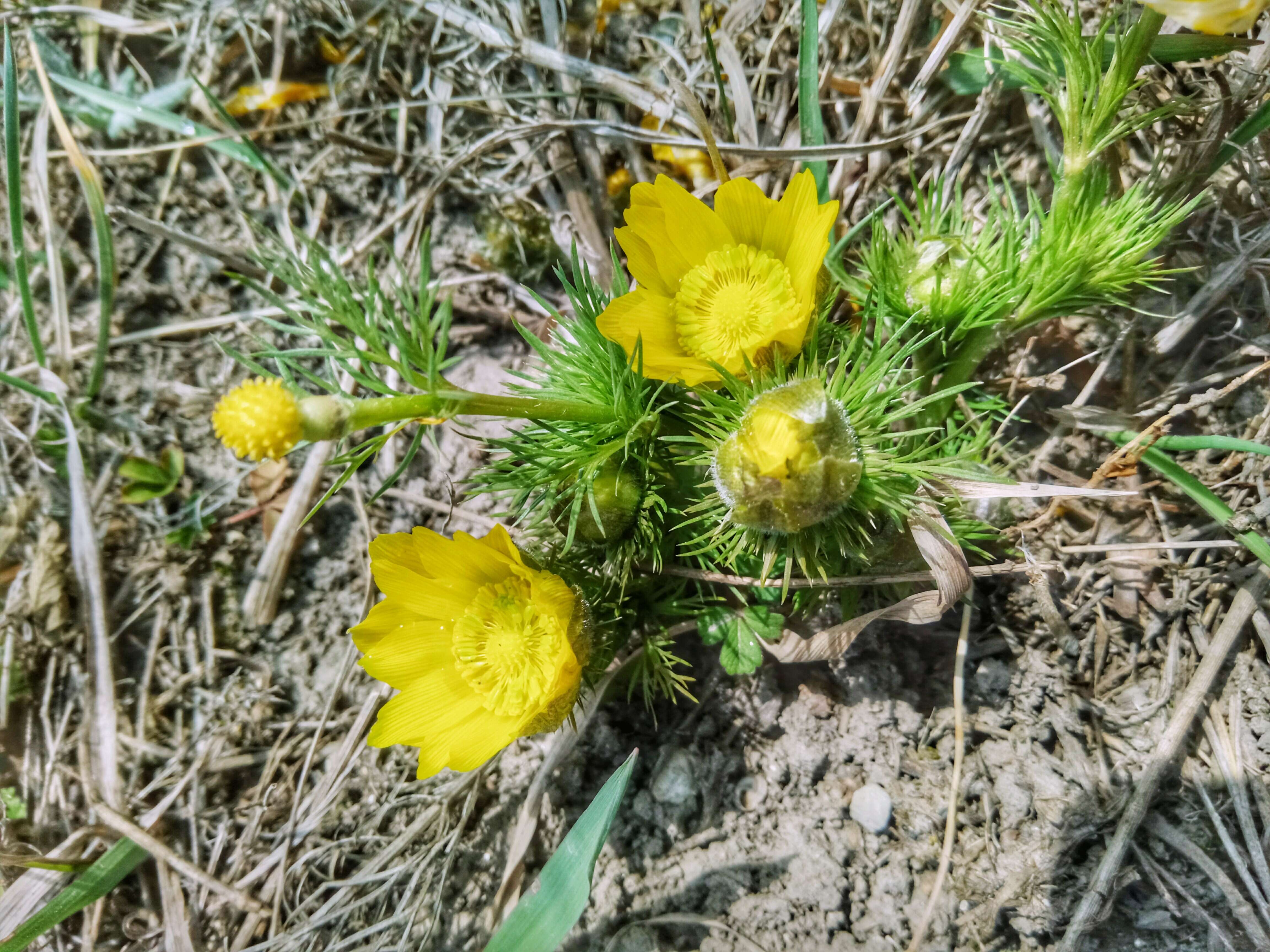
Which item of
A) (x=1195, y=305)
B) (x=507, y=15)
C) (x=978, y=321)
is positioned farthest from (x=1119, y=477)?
(x=507, y=15)

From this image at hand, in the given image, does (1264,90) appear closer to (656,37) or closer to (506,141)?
(656,37)

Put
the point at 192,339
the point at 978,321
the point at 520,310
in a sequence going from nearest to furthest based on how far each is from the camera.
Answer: the point at 978,321 < the point at 520,310 < the point at 192,339

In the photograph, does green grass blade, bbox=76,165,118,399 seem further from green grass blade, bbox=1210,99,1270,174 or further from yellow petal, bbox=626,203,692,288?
green grass blade, bbox=1210,99,1270,174

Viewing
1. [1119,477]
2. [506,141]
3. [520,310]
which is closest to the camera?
[1119,477]

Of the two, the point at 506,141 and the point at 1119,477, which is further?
the point at 506,141

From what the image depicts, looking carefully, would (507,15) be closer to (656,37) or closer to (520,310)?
(656,37)

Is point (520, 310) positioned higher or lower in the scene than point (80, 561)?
higher

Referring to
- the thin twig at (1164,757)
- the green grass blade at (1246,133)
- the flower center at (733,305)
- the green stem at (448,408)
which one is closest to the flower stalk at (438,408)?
the green stem at (448,408)

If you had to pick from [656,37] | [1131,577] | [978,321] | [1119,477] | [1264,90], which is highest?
[656,37]

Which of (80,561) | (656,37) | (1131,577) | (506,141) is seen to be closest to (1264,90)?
(1131,577)
